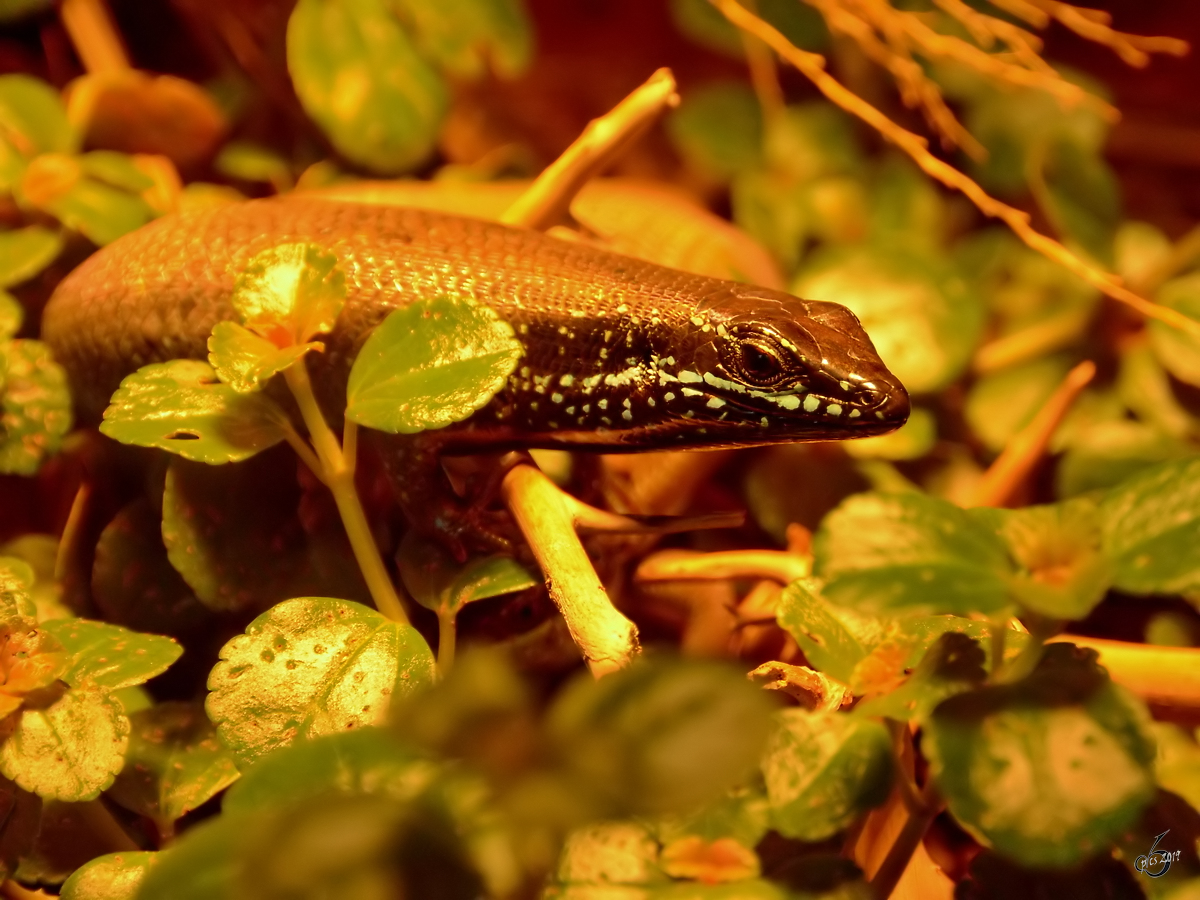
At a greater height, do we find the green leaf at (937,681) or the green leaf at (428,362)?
the green leaf at (428,362)

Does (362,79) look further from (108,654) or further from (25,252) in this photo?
→ (108,654)

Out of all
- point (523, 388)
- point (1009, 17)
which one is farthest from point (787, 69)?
point (523, 388)

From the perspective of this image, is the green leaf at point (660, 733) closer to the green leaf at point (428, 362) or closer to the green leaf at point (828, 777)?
the green leaf at point (828, 777)

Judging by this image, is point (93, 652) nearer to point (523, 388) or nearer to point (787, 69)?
point (523, 388)

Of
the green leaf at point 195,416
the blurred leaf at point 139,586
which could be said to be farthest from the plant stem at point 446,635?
the blurred leaf at point 139,586

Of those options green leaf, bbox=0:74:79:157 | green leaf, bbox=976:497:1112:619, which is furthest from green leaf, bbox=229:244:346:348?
green leaf, bbox=0:74:79:157

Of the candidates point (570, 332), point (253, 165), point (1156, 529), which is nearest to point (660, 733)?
point (1156, 529)

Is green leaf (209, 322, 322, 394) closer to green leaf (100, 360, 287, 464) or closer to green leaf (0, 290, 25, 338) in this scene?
green leaf (100, 360, 287, 464)

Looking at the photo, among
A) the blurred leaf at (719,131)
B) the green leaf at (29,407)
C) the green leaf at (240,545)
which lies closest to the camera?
the green leaf at (240,545)
